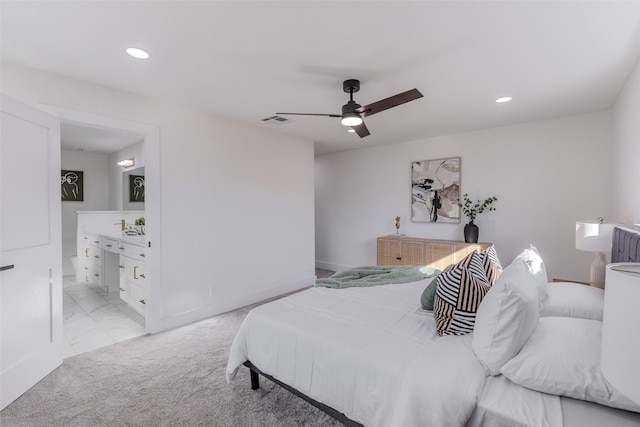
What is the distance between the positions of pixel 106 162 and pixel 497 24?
22.9 ft

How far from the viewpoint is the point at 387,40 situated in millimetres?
2064

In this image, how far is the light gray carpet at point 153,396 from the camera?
185 cm

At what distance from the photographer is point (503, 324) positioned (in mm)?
1305

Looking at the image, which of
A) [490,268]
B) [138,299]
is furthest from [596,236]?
[138,299]

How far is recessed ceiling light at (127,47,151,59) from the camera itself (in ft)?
7.10

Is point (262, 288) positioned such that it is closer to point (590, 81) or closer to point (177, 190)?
point (177, 190)

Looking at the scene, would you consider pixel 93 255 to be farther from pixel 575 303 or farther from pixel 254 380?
pixel 575 303

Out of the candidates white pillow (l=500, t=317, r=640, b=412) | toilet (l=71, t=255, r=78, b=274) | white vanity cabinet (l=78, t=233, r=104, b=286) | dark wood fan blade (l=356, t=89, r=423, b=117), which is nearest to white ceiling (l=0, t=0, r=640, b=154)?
dark wood fan blade (l=356, t=89, r=423, b=117)

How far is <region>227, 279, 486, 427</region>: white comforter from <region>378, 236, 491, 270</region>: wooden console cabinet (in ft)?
7.31

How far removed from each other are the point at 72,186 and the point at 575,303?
7.57m

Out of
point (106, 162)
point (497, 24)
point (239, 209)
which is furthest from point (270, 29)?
point (106, 162)

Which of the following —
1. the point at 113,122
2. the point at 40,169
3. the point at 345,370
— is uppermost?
the point at 113,122

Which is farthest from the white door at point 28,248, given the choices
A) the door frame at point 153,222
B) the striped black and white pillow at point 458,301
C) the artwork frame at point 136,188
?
the striped black and white pillow at point 458,301

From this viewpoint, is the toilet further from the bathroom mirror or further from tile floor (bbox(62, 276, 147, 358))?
the bathroom mirror
